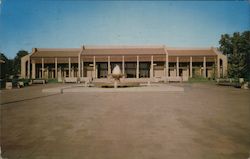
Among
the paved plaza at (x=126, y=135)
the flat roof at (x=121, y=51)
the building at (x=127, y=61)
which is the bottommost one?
the paved plaza at (x=126, y=135)

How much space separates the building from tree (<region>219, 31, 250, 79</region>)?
2760mm

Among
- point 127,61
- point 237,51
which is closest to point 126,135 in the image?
point 127,61

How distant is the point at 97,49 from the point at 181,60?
19.0 metres

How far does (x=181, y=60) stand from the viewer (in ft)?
156

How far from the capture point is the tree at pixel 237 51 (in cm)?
4259

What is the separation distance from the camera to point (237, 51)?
2203 inches

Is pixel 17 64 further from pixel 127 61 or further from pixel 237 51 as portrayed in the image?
pixel 237 51

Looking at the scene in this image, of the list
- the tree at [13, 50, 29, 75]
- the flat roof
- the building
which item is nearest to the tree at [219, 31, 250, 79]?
the building

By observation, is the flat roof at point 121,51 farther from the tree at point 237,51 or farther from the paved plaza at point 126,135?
the paved plaza at point 126,135

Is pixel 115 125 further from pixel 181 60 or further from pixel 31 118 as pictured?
pixel 181 60

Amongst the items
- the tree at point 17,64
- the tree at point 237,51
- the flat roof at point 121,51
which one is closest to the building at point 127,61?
the flat roof at point 121,51

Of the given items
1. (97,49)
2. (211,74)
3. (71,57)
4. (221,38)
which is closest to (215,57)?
(211,74)

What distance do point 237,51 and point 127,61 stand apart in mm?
28617

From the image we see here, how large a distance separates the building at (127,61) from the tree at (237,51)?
2.76 metres
